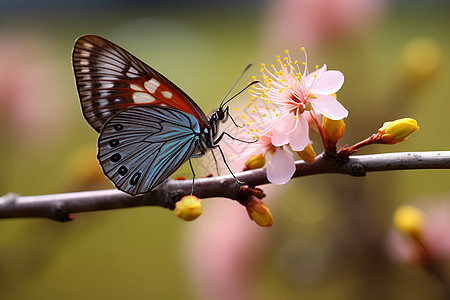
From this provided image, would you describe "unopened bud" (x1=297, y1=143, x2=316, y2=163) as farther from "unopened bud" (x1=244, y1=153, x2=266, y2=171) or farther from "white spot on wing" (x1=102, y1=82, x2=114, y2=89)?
"white spot on wing" (x1=102, y1=82, x2=114, y2=89)

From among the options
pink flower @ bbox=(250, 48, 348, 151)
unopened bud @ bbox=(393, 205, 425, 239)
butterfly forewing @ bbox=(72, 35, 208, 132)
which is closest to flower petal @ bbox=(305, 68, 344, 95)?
pink flower @ bbox=(250, 48, 348, 151)

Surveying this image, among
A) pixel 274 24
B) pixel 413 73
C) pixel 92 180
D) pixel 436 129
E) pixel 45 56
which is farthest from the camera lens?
pixel 436 129

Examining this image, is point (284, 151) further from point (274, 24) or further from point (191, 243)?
point (274, 24)

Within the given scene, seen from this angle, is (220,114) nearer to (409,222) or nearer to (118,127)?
(118,127)

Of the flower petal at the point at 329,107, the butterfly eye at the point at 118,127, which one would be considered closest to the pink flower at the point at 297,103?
the flower petal at the point at 329,107

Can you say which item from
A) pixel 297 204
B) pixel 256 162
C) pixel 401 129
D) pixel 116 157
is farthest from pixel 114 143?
pixel 297 204

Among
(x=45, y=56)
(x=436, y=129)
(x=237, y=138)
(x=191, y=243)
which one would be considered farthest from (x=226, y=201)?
(x=436, y=129)
